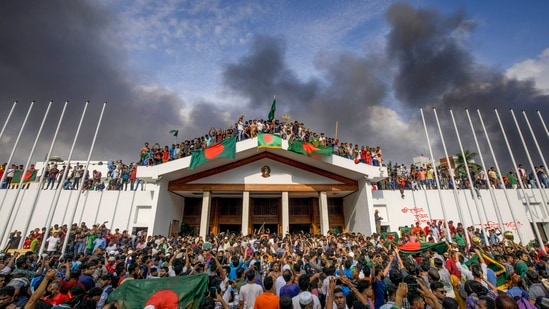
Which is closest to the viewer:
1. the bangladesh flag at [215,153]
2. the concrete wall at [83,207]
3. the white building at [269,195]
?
the bangladesh flag at [215,153]

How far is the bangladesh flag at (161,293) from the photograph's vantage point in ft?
15.2

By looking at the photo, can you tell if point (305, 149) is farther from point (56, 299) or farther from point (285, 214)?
point (56, 299)

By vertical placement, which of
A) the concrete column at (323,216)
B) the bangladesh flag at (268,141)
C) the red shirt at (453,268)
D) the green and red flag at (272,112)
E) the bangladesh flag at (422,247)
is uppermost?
the green and red flag at (272,112)

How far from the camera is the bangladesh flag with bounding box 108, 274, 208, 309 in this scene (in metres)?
4.62

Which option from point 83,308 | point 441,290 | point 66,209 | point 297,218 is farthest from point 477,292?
point 66,209

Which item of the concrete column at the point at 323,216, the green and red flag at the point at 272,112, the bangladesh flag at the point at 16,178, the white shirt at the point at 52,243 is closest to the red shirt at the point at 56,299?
the white shirt at the point at 52,243

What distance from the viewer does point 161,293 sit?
4.80 metres

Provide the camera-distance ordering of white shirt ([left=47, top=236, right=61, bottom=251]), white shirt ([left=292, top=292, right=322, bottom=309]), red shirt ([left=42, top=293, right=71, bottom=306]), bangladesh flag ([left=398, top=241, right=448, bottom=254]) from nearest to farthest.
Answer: white shirt ([left=292, top=292, right=322, bottom=309]), red shirt ([left=42, top=293, right=71, bottom=306]), bangladesh flag ([left=398, top=241, right=448, bottom=254]), white shirt ([left=47, top=236, right=61, bottom=251])

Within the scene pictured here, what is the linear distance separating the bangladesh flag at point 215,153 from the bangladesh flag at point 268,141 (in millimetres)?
1666

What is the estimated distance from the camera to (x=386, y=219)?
17547 mm

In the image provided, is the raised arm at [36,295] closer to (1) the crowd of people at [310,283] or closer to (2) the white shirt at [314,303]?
(1) the crowd of people at [310,283]

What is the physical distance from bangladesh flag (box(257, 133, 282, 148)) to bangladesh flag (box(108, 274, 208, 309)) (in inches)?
448

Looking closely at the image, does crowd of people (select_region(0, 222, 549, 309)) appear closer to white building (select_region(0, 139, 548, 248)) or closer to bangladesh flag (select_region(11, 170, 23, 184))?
white building (select_region(0, 139, 548, 248))

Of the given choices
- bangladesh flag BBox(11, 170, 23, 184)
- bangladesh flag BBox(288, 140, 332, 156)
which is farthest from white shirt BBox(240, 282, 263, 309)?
bangladesh flag BBox(11, 170, 23, 184)
